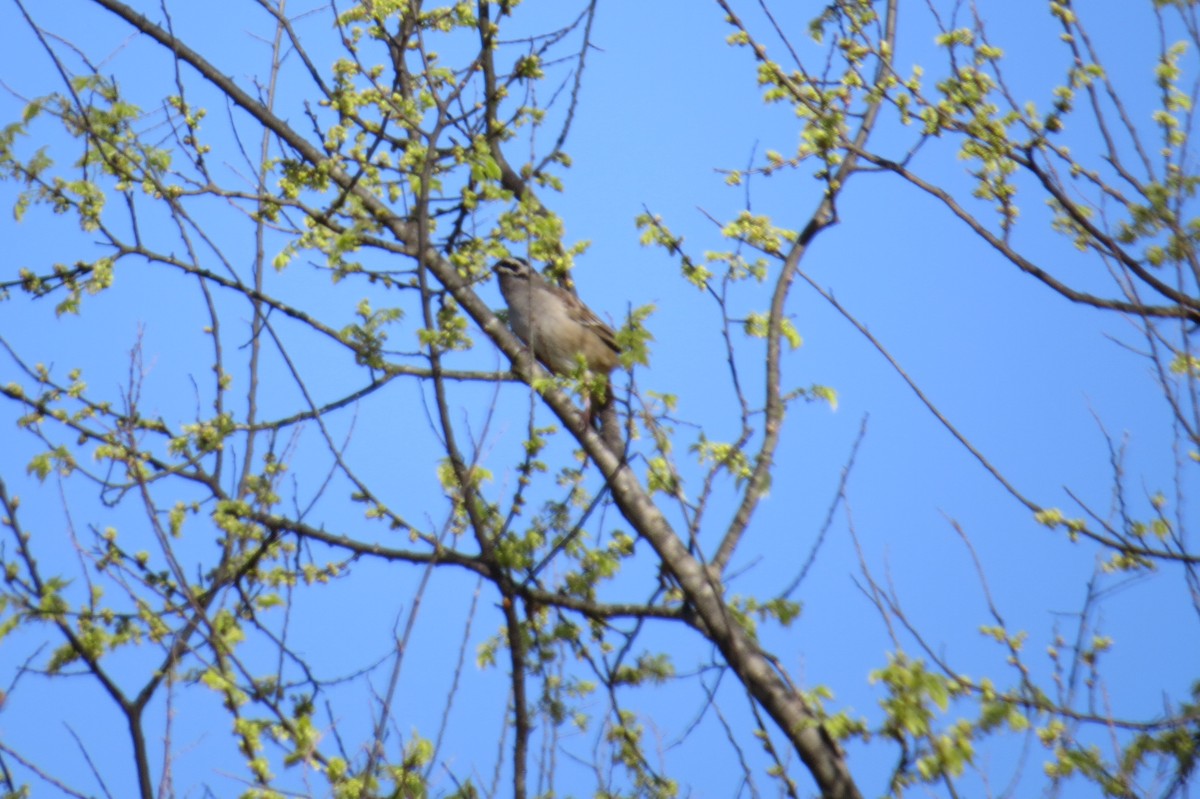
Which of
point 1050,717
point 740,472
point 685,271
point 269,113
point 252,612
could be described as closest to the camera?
point 1050,717

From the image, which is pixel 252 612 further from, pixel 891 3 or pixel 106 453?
pixel 891 3

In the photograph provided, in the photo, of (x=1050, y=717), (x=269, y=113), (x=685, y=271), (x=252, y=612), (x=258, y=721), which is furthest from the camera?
(x=269, y=113)

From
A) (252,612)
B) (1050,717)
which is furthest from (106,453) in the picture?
(1050,717)

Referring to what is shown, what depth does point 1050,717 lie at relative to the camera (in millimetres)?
5164

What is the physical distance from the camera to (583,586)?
608 centimetres

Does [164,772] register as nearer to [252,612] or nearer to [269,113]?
[252,612]

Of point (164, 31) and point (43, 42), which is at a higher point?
point (164, 31)

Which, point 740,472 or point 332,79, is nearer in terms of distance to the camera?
point 740,472

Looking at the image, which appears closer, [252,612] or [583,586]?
[252,612]

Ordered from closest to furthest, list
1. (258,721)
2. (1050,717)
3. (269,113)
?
1. (258,721)
2. (1050,717)
3. (269,113)

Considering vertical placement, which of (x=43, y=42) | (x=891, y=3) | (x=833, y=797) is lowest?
(x=833, y=797)

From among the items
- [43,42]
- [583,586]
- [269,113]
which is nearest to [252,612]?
[583,586]

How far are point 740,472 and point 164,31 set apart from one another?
4.17m

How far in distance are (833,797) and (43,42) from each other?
4.54m
